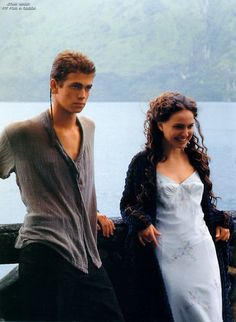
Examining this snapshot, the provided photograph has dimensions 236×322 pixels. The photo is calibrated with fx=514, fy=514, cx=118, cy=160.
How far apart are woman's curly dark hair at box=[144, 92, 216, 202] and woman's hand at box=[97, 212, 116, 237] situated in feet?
1.03

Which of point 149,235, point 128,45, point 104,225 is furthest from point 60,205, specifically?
point 128,45

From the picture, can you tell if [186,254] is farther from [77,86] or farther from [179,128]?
[77,86]

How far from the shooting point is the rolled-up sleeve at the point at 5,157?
1897mm

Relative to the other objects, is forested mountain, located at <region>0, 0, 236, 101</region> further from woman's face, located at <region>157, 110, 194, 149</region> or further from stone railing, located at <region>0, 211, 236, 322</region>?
stone railing, located at <region>0, 211, 236, 322</region>

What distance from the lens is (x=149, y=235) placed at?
2.02m

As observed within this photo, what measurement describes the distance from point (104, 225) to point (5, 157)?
0.51 meters

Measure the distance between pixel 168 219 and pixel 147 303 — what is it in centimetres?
36

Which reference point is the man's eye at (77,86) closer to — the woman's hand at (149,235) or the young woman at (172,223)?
the young woman at (172,223)

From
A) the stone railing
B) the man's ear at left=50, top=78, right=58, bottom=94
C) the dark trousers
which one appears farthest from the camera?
the stone railing

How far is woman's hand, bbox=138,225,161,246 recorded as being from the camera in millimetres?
2010

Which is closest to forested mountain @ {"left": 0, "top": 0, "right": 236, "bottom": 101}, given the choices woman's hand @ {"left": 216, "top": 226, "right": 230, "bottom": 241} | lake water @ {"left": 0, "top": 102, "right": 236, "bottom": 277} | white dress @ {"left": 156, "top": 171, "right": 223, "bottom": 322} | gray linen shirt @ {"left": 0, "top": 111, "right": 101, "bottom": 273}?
lake water @ {"left": 0, "top": 102, "right": 236, "bottom": 277}

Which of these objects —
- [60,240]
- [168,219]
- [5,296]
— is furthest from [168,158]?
[5,296]

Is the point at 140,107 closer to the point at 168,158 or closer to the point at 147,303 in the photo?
the point at 168,158

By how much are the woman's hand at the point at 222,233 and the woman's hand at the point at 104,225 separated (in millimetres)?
442
